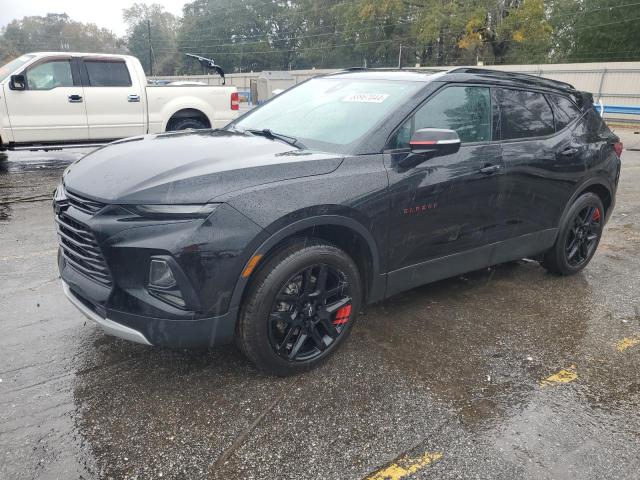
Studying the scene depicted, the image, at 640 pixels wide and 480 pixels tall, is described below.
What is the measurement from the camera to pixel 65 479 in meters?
2.29

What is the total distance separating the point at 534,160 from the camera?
13.6ft

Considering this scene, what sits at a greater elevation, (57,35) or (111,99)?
(57,35)

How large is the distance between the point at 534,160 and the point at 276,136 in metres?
2.07

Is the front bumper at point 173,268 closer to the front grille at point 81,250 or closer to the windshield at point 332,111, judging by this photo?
the front grille at point 81,250

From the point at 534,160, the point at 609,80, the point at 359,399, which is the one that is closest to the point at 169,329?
the point at 359,399

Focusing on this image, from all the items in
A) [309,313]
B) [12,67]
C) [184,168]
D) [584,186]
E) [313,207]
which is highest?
[12,67]

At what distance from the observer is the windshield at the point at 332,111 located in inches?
135

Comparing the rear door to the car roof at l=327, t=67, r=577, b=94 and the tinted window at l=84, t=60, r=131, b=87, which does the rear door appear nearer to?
the car roof at l=327, t=67, r=577, b=94

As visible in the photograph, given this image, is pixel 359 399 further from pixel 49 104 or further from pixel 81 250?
pixel 49 104

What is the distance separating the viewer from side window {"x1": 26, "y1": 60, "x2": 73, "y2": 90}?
9070mm

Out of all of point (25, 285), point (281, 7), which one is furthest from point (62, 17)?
point (25, 285)

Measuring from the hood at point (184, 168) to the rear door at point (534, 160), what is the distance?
1668 mm

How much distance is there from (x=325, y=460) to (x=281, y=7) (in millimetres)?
99120

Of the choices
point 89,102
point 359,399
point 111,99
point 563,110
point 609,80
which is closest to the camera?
point 359,399
